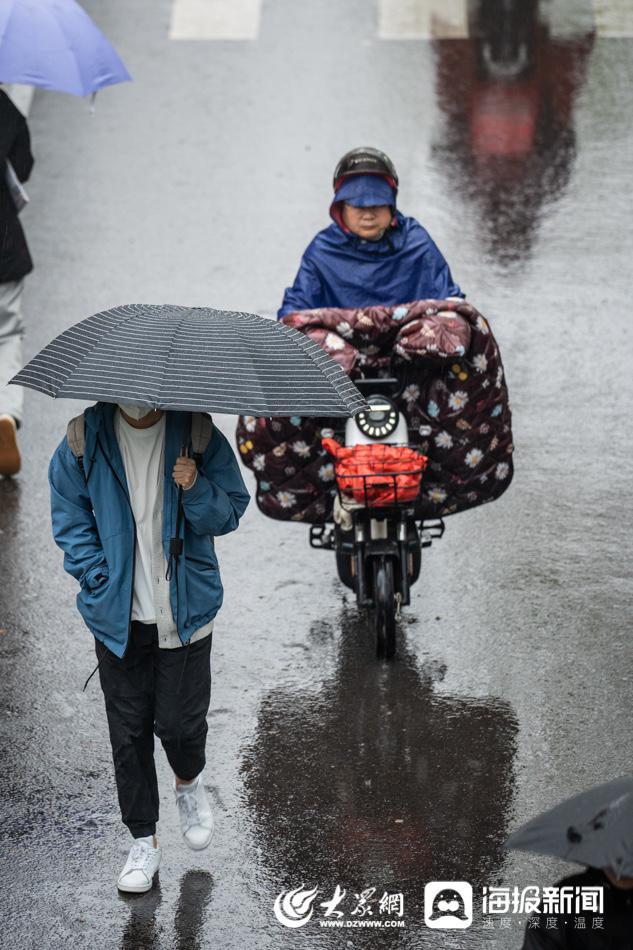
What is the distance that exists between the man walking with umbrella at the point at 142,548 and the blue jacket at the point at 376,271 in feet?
6.55

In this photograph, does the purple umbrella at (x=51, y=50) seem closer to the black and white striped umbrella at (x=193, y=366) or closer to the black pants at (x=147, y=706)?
the black and white striped umbrella at (x=193, y=366)

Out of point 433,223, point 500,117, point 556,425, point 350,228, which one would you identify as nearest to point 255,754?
point 350,228

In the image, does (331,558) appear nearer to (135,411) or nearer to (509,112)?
(135,411)

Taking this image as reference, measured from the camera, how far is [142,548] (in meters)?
5.62

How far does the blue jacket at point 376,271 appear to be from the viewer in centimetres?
755

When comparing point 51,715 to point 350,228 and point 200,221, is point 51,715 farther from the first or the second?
point 200,221

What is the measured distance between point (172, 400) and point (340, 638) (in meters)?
2.77

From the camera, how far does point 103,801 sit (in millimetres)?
6387

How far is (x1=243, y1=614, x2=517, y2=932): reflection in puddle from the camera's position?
6.01 metres

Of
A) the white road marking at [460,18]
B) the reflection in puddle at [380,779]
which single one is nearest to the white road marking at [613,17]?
the white road marking at [460,18]

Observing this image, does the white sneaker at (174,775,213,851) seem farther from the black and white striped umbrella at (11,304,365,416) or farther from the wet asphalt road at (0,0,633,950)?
the black and white striped umbrella at (11,304,365,416)

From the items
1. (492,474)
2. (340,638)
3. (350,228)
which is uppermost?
(350,228)

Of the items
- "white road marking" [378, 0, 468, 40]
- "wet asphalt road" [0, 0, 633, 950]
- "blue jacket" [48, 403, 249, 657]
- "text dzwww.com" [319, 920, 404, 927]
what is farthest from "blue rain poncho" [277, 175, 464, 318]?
"white road marking" [378, 0, 468, 40]

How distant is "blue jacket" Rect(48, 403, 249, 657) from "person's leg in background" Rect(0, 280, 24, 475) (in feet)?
11.5
